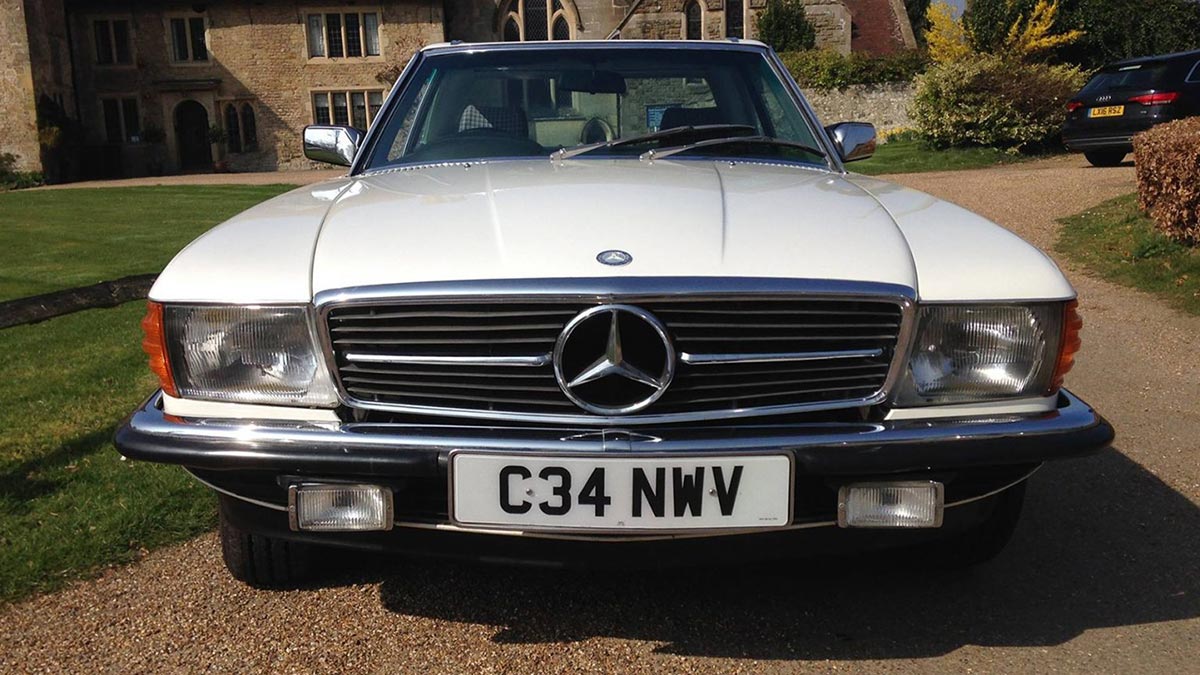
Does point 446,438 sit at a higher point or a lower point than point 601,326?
lower

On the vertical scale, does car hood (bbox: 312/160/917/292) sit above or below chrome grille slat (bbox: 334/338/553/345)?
above

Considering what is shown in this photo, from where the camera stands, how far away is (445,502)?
2400 mm

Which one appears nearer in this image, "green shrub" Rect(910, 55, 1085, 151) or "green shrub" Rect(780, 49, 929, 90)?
"green shrub" Rect(910, 55, 1085, 151)

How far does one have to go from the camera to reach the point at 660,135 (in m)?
3.68

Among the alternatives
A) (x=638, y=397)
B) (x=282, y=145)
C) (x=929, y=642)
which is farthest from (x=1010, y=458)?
(x=282, y=145)


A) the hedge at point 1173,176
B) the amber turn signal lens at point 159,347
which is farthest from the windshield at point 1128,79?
the amber turn signal lens at point 159,347

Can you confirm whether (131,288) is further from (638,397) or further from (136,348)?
(638,397)

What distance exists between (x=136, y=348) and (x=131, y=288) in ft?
2.55

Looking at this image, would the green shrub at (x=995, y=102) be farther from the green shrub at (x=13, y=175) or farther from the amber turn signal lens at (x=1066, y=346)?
the green shrub at (x=13, y=175)

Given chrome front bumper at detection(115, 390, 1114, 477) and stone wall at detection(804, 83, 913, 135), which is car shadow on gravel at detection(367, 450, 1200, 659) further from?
stone wall at detection(804, 83, 913, 135)

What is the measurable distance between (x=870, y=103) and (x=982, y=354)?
2996 centimetres

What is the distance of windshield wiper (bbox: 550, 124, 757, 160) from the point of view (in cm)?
361

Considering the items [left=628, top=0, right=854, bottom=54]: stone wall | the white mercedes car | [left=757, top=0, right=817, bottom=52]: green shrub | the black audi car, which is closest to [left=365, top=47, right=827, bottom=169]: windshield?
the white mercedes car

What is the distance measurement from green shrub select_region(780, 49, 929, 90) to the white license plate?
29.5 m
